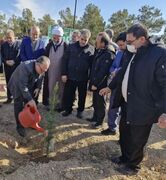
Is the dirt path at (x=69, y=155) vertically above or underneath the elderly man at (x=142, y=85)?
underneath

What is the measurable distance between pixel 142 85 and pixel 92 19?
33735 mm

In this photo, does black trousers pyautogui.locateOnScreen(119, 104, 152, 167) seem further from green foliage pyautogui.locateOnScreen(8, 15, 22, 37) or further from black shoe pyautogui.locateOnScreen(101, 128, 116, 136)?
green foliage pyautogui.locateOnScreen(8, 15, 22, 37)

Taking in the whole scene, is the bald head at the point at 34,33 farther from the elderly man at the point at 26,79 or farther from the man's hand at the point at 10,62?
the elderly man at the point at 26,79

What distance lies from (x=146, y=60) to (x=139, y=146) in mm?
1203

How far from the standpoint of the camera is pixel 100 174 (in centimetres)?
462

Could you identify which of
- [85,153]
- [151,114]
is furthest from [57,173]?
[151,114]

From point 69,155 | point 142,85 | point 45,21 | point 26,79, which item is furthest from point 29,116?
point 45,21

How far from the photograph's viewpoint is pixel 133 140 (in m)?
4.49

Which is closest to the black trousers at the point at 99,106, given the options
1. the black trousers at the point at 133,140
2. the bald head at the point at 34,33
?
the black trousers at the point at 133,140

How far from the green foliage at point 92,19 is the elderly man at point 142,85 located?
105ft

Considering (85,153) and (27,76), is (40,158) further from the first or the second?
(27,76)

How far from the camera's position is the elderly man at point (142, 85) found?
409cm

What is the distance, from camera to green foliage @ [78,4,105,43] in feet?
120

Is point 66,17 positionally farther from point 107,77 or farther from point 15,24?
point 107,77
